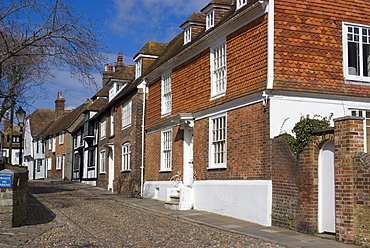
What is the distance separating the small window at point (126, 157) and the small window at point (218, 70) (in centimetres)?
1011

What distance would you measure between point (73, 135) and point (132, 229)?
114 feet

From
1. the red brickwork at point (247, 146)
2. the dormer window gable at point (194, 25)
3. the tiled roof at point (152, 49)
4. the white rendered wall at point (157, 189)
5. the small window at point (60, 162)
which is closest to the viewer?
the red brickwork at point (247, 146)

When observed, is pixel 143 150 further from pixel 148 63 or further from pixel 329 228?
pixel 329 228

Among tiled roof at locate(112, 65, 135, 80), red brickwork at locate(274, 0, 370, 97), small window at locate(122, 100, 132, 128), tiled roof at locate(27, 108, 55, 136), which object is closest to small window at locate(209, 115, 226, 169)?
red brickwork at locate(274, 0, 370, 97)

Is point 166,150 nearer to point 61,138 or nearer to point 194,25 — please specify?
point 194,25

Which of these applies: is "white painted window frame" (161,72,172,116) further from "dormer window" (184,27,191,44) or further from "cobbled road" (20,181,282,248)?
"cobbled road" (20,181,282,248)

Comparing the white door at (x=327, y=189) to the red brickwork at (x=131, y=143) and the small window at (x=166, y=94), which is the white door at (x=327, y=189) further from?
the red brickwork at (x=131, y=143)

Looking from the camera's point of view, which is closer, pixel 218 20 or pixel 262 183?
pixel 262 183

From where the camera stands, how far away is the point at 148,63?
26.5m

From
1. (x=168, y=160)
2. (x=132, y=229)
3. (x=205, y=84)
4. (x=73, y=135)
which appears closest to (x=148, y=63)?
(x=168, y=160)

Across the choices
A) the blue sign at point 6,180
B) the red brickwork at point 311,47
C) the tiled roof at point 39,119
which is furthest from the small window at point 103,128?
the tiled roof at point 39,119

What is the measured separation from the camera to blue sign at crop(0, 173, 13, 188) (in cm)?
1146

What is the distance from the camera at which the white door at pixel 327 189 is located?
10.8 meters

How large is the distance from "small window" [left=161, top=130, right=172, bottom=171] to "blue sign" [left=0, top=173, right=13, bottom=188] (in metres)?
9.41
